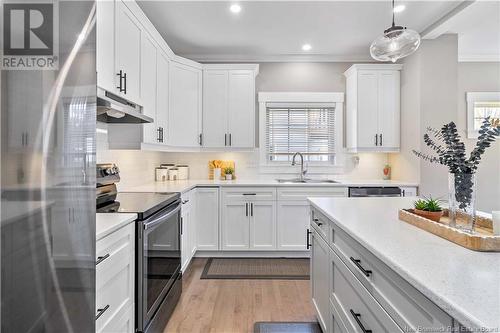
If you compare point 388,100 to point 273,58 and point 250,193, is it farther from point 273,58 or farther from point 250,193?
point 250,193

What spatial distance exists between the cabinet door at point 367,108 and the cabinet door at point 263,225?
1.48 metres

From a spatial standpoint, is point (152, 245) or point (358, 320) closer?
point (358, 320)

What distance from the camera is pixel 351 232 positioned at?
4.19 ft

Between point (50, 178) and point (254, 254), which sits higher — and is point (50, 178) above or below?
above

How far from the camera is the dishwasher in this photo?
11.2ft

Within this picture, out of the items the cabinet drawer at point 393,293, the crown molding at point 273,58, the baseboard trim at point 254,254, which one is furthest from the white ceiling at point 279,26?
the baseboard trim at point 254,254

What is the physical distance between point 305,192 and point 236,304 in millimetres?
1560

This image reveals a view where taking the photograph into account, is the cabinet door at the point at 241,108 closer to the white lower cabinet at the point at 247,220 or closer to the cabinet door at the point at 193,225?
the white lower cabinet at the point at 247,220

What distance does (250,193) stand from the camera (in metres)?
3.52

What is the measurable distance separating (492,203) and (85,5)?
5.08 m

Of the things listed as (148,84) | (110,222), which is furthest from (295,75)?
(110,222)

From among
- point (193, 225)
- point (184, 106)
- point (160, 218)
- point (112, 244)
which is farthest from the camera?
point (184, 106)

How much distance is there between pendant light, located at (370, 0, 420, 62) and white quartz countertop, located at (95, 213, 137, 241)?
1.94 meters

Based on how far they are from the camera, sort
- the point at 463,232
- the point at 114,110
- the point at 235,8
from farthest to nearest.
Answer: the point at 235,8
the point at 114,110
the point at 463,232
